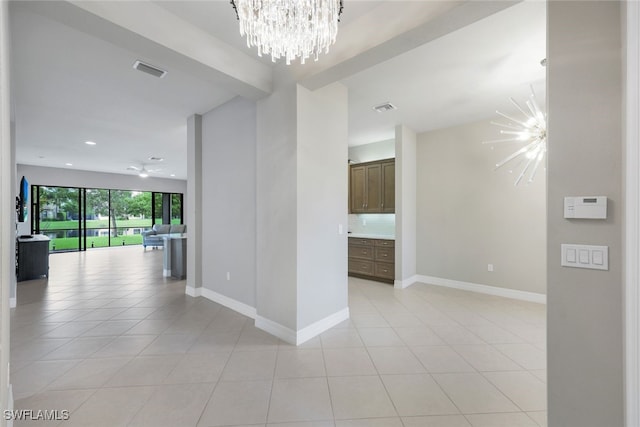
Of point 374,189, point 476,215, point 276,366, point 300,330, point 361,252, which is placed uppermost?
point 374,189

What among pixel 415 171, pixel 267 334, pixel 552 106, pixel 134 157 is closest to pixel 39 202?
pixel 134 157

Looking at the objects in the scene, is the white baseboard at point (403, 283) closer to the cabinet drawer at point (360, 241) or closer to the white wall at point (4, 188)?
the cabinet drawer at point (360, 241)

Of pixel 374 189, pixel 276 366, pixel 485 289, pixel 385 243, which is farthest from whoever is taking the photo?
pixel 374 189

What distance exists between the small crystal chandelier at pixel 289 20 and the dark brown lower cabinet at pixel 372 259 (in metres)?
3.90

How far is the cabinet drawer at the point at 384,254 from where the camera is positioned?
4840mm

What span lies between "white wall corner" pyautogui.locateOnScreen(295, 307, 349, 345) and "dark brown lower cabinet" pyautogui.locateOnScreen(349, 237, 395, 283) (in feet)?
6.00

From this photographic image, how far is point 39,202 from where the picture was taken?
28.3 ft

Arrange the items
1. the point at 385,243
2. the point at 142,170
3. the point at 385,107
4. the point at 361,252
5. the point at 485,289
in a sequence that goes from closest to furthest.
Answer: the point at 385,107 → the point at 485,289 → the point at 385,243 → the point at 361,252 → the point at 142,170

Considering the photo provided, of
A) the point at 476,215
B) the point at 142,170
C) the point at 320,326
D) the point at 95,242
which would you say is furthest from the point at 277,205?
the point at 95,242

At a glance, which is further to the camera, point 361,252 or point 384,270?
point 361,252

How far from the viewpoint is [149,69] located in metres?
2.78

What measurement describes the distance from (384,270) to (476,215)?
1.85 metres

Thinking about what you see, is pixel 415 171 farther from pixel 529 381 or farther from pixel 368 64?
pixel 529 381

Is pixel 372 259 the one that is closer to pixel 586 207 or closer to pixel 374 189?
pixel 374 189
